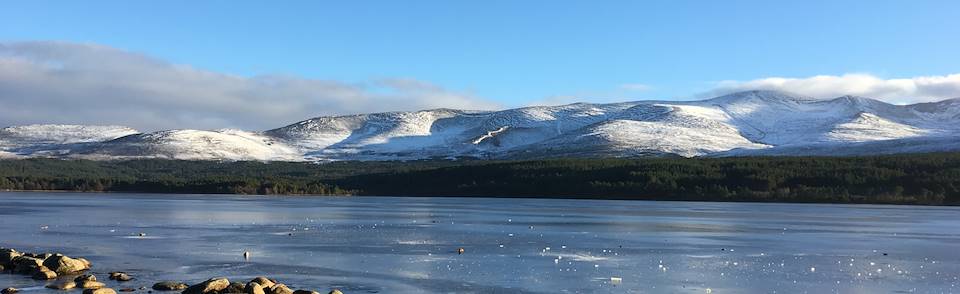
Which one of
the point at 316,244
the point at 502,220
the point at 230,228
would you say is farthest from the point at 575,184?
the point at 316,244

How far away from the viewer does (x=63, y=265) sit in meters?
27.8

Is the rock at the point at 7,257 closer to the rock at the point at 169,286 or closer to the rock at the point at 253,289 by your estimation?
the rock at the point at 169,286

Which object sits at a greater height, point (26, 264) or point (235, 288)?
point (26, 264)

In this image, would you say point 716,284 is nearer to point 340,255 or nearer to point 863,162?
point 340,255

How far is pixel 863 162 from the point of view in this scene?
130m

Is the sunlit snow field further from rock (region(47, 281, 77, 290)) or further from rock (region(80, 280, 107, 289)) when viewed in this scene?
rock (region(80, 280, 107, 289))

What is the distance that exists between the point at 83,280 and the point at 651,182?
109m

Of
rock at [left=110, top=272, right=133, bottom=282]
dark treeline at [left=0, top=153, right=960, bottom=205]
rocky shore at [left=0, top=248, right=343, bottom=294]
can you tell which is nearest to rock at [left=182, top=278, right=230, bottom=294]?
rocky shore at [left=0, top=248, right=343, bottom=294]

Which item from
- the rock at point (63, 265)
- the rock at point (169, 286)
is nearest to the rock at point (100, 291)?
the rock at point (169, 286)

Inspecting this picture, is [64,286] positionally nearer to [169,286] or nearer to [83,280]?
[83,280]

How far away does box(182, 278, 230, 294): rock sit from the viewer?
77.0ft

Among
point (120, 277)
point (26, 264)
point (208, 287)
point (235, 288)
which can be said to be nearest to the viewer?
point (208, 287)

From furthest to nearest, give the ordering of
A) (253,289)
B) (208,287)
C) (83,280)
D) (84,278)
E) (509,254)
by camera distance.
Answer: (509,254), (84,278), (83,280), (208,287), (253,289)

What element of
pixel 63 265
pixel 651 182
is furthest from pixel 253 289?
pixel 651 182
